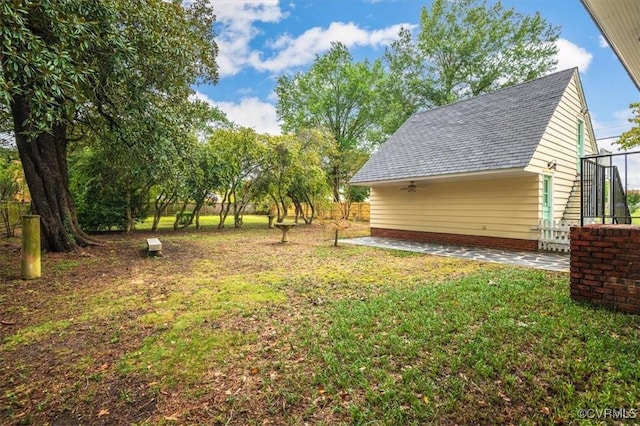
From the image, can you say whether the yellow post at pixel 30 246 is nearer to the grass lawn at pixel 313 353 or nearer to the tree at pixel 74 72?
the grass lawn at pixel 313 353

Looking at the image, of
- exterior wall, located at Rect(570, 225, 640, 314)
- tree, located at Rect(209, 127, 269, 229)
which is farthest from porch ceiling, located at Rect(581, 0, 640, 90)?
tree, located at Rect(209, 127, 269, 229)

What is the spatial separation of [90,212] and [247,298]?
11480 mm

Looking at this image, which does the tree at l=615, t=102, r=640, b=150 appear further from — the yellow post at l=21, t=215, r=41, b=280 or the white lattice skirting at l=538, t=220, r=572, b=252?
the yellow post at l=21, t=215, r=41, b=280

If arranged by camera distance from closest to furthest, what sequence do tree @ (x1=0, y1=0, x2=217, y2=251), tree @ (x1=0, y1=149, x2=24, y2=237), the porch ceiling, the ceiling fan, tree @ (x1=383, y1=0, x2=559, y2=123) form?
the porch ceiling, tree @ (x1=0, y1=0, x2=217, y2=251), tree @ (x1=0, y1=149, x2=24, y2=237), the ceiling fan, tree @ (x1=383, y1=0, x2=559, y2=123)

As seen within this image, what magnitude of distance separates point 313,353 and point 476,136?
32.6 ft

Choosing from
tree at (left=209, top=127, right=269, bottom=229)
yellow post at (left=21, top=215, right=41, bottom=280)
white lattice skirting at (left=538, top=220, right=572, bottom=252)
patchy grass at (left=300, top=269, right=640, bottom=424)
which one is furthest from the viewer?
tree at (left=209, top=127, right=269, bottom=229)

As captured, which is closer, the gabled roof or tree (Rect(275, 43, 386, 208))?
the gabled roof

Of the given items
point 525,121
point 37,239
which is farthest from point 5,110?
point 525,121

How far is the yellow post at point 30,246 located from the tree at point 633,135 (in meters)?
21.7

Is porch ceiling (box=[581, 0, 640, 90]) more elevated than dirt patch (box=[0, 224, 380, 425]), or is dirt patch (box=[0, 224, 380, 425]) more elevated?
porch ceiling (box=[581, 0, 640, 90])

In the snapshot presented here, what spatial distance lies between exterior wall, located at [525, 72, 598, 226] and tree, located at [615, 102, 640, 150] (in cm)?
589

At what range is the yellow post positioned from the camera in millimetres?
5527

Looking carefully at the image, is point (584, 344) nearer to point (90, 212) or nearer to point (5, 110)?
point (5, 110)

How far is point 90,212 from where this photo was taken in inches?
495
